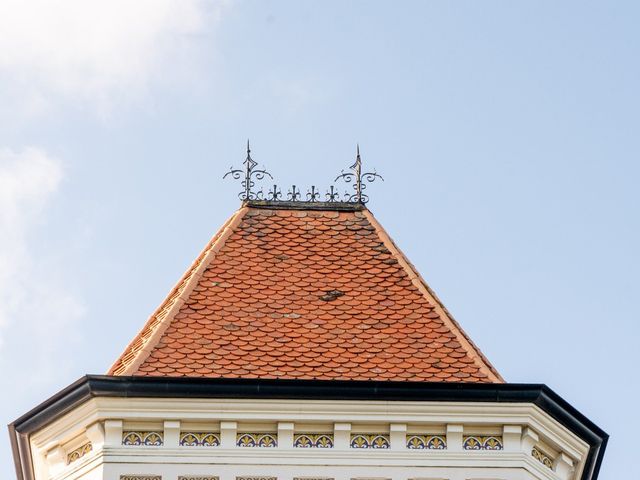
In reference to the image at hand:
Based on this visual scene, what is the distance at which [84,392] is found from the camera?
73.4 feet

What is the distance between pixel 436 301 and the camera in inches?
981

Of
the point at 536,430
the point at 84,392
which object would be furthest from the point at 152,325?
the point at 536,430

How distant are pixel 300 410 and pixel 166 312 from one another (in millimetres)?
2721

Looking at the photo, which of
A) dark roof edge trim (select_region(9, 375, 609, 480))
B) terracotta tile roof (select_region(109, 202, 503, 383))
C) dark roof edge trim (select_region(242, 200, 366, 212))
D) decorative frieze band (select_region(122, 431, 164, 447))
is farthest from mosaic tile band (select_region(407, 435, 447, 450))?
dark roof edge trim (select_region(242, 200, 366, 212))

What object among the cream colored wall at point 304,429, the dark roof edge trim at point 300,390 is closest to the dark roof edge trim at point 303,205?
the dark roof edge trim at point 300,390

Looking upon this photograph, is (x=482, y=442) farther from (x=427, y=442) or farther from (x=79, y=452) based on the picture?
(x=79, y=452)

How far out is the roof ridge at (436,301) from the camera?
2352 centimetres

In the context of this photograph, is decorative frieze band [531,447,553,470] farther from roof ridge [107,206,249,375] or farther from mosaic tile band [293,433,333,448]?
roof ridge [107,206,249,375]

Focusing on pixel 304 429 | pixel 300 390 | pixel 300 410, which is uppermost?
pixel 300 390

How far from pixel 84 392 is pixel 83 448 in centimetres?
63

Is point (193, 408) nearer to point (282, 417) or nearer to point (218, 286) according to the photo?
point (282, 417)

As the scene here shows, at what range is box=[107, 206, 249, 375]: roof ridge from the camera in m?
23.4

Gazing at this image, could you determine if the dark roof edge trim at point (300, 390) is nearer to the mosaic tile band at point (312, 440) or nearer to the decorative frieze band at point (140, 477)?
the mosaic tile band at point (312, 440)

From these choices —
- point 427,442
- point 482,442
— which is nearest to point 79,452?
point 427,442
